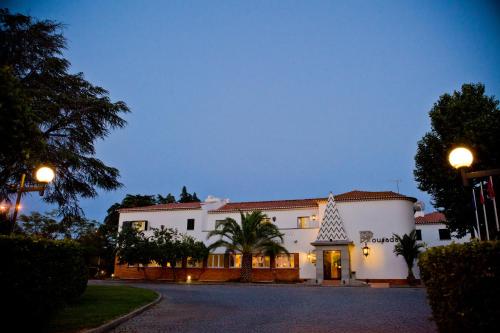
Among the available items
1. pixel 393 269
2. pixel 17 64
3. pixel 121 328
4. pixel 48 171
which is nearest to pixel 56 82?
pixel 17 64

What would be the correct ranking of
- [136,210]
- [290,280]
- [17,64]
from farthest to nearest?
[136,210], [290,280], [17,64]

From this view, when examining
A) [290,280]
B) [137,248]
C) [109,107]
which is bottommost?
[290,280]

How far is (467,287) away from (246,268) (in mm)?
29328

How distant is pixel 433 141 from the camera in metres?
22.1

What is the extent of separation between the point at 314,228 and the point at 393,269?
25.5 ft

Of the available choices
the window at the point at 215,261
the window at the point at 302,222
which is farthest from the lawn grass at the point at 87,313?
the window at the point at 302,222

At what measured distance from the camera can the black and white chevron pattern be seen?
33.0 meters

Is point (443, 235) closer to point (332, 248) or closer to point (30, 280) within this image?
point (332, 248)

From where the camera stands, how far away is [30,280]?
22.9 ft

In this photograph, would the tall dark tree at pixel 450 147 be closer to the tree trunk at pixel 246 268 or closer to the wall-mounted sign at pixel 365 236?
the wall-mounted sign at pixel 365 236

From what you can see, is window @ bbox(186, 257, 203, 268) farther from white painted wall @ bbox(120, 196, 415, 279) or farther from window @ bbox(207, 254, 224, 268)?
white painted wall @ bbox(120, 196, 415, 279)

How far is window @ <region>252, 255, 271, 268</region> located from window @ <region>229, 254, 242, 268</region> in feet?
5.14

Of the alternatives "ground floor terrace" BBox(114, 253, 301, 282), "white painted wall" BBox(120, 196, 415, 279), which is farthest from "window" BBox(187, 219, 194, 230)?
"ground floor terrace" BBox(114, 253, 301, 282)

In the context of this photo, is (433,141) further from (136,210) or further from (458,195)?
(136,210)
